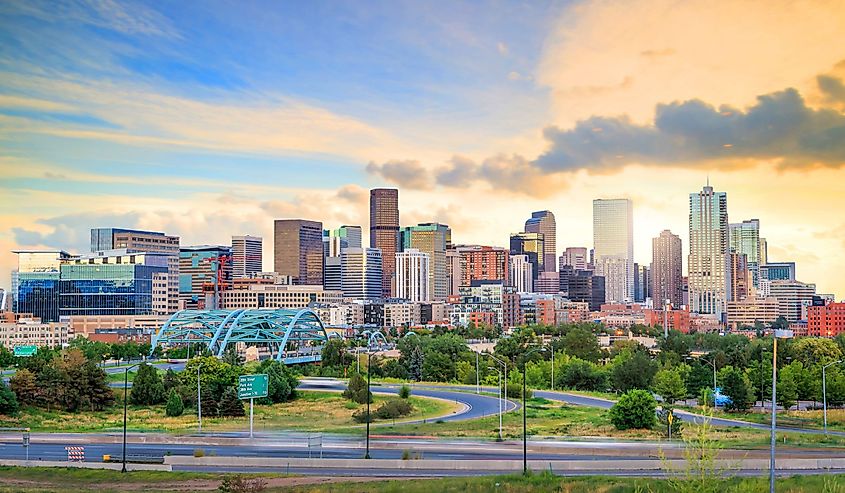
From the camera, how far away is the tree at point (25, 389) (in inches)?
3349

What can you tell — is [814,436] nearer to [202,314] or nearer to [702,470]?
[702,470]

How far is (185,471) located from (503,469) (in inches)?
689

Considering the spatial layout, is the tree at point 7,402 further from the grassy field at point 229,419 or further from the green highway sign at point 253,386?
the green highway sign at point 253,386

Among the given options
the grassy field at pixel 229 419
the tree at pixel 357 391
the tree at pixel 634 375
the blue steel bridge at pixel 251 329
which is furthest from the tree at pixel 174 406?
the blue steel bridge at pixel 251 329

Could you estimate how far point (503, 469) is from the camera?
48750 millimetres

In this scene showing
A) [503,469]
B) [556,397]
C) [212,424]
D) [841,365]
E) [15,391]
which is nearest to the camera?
[503,469]

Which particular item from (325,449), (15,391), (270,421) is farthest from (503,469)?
(15,391)

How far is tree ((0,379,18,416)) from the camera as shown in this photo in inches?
3179

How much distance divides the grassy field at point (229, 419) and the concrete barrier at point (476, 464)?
19061 millimetres

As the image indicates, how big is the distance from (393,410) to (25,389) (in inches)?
1413

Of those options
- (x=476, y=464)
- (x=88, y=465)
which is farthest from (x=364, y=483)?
(x=88, y=465)

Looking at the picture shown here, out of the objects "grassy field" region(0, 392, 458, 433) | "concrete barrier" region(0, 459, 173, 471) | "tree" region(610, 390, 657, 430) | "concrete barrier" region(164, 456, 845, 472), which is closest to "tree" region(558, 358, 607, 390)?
"grassy field" region(0, 392, 458, 433)

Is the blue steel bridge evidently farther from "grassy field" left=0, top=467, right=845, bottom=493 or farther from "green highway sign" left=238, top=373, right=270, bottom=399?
"grassy field" left=0, top=467, right=845, bottom=493

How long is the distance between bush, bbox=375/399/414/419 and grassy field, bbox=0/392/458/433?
0.90 m
